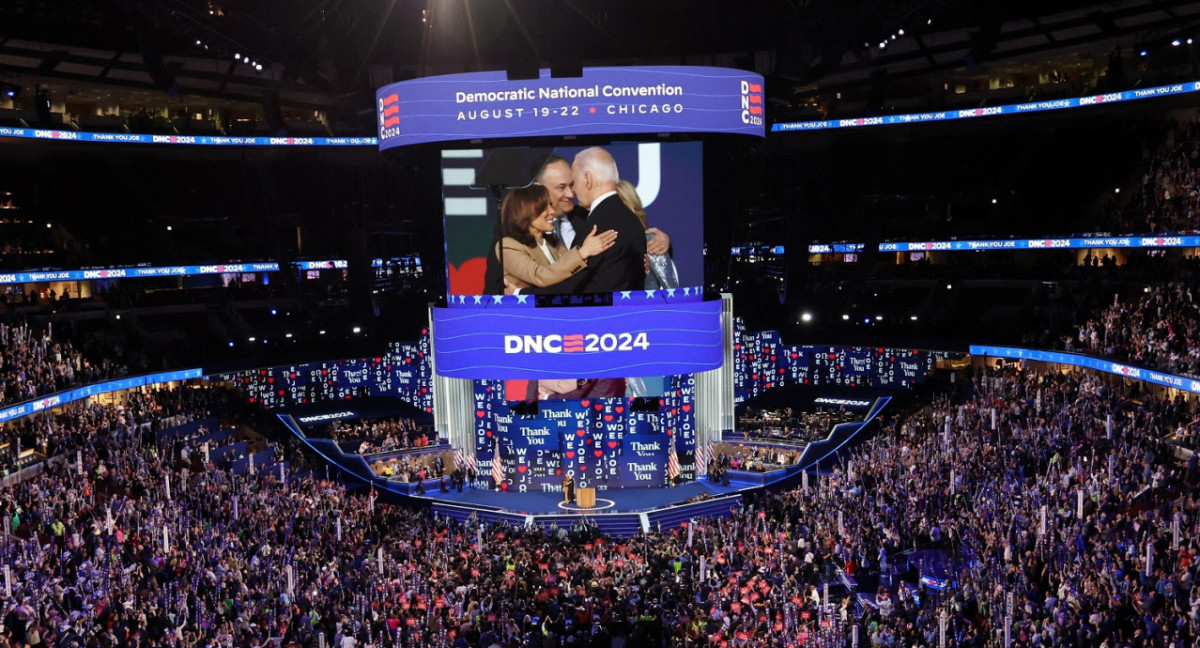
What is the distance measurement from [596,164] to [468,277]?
5137 mm

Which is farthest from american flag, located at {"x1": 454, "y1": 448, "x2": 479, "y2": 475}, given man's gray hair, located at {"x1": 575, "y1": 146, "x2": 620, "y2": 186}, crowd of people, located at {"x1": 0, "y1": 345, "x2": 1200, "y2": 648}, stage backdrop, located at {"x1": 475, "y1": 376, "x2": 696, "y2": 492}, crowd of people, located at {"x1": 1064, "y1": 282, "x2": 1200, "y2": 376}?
crowd of people, located at {"x1": 1064, "y1": 282, "x2": 1200, "y2": 376}

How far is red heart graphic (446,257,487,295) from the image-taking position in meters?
34.5

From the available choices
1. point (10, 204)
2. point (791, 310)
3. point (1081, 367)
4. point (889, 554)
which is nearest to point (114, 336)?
point (10, 204)

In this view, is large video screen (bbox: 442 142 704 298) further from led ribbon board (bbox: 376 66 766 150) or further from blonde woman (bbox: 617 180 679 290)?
led ribbon board (bbox: 376 66 766 150)

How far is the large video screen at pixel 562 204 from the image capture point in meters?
33.8

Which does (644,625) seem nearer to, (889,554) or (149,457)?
(889,554)

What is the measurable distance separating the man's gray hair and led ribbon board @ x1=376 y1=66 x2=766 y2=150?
Result: 1.32 meters

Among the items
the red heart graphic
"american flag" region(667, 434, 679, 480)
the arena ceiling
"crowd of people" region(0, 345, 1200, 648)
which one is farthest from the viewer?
"american flag" region(667, 434, 679, 480)

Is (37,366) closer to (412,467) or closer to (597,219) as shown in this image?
(412,467)

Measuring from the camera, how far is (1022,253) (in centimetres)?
4219

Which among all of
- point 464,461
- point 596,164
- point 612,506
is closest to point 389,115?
point 596,164

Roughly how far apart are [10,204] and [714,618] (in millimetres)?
29769

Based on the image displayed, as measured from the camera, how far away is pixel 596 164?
111 ft

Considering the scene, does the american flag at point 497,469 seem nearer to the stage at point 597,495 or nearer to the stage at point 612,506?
the stage at point 597,495
